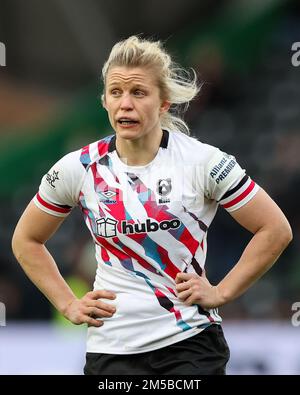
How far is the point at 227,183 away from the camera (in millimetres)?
4270

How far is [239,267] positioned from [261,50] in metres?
8.50

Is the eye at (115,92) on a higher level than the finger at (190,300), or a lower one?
higher

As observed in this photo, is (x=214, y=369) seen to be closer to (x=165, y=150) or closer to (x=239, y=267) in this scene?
(x=239, y=267)

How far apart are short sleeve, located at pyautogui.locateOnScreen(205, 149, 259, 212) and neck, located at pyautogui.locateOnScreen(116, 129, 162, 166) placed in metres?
0.29

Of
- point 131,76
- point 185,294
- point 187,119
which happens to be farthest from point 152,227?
point 187,119

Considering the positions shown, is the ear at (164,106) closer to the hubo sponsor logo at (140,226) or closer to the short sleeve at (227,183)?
the short sleeve at (227,183)

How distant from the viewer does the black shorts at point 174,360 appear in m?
4.20

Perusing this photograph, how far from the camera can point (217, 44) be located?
1234 centimetres

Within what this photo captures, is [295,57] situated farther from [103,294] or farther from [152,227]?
[103,294]

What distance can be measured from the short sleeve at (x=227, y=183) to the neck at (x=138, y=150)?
29cm

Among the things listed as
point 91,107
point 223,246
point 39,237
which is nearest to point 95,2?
point 91,107

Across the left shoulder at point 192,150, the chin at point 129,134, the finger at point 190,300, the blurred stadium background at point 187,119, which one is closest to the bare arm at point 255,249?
the finger at point 190,300
